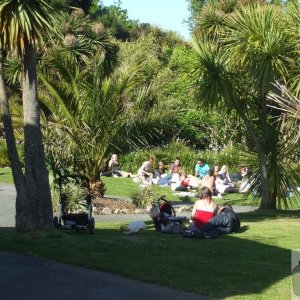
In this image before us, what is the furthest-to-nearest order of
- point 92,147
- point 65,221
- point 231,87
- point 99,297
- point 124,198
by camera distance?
point 124,198 → point 92,147 → point 231,87 → point 65,221 → point 99,297

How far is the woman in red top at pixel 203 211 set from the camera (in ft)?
47.9

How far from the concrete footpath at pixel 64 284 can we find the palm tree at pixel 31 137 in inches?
75.0

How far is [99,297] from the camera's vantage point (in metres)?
9.01

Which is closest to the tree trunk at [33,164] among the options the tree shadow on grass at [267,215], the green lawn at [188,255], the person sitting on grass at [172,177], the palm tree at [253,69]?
the green lawn at [188,255]

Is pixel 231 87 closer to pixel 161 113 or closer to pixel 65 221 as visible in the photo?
pixel 161 113

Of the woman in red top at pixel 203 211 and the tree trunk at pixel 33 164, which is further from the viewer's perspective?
the woman in red top at pixel 203 211

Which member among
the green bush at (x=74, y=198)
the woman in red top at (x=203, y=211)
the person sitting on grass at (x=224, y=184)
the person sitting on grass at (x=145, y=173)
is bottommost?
the woman in red top at (x=203, y=211)

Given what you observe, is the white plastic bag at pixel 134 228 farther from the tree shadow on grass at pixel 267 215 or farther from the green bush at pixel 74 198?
the tree shadow on grass at pixel 267 215

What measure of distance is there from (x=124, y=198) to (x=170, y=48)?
25.6m

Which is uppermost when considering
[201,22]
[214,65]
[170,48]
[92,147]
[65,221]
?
[170,48]

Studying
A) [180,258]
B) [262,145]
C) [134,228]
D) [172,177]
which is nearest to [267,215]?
[262,145]

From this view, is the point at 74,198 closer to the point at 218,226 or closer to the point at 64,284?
the point at 218,226

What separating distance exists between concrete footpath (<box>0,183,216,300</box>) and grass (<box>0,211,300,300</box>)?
253 mm

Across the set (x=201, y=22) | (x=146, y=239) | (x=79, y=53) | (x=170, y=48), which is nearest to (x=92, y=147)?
(x=79, y=53)
